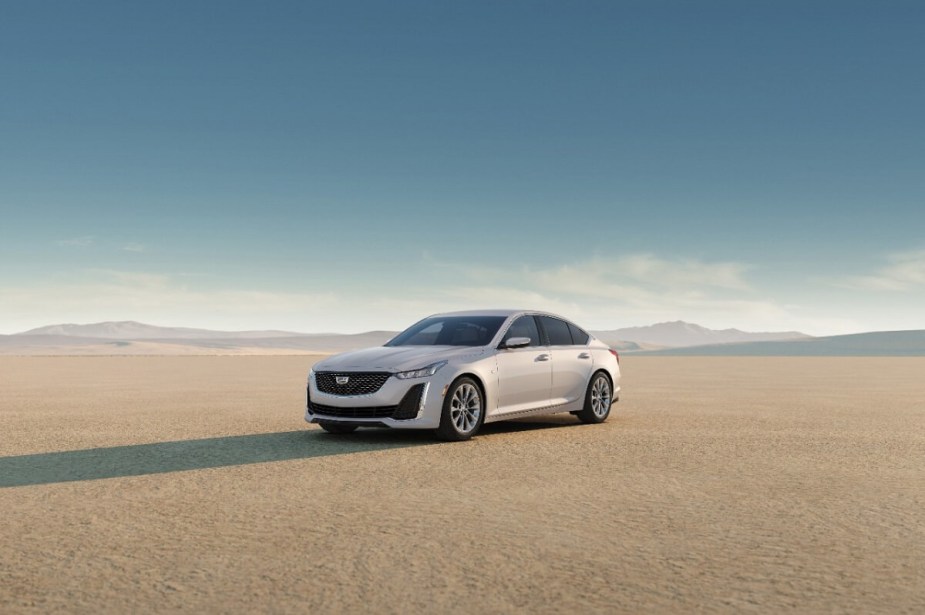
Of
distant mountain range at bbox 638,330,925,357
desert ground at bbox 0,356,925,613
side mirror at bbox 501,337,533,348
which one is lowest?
desert ground at bbox 0,356,925,613

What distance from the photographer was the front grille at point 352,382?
11750 millimetres

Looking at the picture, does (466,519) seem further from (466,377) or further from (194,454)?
(466,377)

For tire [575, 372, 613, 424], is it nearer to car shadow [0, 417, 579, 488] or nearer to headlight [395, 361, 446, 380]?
car shadow [0, 417, 579, 488]

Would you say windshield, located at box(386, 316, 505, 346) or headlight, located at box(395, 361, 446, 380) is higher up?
windshield, located at box(386, 316, 505, 346)

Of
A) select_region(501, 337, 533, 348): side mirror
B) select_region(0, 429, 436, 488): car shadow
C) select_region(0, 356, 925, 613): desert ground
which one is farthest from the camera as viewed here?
select_region(501, 337, 533, 348): side mirror

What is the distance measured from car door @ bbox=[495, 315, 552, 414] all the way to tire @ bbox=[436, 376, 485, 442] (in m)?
A: 0.42

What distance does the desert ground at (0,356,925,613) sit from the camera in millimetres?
5211

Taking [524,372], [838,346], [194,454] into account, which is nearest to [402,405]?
[524,372]

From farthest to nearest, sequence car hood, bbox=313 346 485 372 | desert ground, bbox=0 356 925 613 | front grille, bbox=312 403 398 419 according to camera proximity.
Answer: car hood, bbox=313 346 485 372
front grille, bbox=312 403 398 419
desert ground, bbox=0 356 925 613

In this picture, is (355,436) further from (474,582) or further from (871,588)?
(871,588)

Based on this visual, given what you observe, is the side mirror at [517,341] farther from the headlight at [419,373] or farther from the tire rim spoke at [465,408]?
the headlight at [419,373]

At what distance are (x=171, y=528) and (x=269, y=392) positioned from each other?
1651cm

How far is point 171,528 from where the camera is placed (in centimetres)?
686

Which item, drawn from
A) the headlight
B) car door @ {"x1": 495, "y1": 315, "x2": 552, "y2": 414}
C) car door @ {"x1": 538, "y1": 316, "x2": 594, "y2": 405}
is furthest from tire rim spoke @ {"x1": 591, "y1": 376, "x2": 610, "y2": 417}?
the headlight
